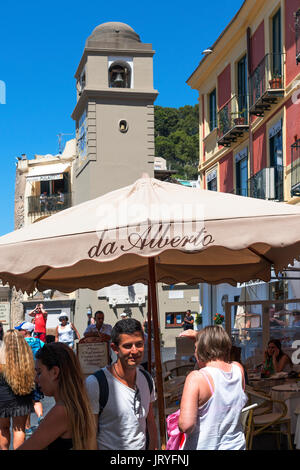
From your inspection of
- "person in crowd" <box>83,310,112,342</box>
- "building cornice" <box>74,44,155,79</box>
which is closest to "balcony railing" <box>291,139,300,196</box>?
"person in crowd" <box>83,310,112,342</box>

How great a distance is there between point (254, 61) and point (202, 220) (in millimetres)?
22052

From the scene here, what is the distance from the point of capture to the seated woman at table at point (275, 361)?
36.4 feet

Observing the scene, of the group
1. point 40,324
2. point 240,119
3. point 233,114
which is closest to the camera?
point 40,324

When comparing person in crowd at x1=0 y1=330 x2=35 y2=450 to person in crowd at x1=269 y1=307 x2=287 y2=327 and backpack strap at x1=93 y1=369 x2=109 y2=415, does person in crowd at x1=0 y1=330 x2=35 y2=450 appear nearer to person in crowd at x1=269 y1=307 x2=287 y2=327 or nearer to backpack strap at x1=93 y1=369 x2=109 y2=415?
backpack strap at x1=93 y1=369 x2=109 y2=415

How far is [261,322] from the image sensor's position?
14453 millimetres

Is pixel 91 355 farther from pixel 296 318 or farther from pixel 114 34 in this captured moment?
pixel 114 34

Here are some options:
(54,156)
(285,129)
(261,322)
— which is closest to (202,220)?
(261,322)

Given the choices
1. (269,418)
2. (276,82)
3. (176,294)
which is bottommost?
(269,418)

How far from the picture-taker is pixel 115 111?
136 ft

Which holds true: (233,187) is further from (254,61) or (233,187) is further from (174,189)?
(174,189)

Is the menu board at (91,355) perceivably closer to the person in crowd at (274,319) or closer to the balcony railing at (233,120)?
the person in crowd at (274,319)

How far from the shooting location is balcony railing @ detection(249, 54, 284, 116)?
23.5 metres

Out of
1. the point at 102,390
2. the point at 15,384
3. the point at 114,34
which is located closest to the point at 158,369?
the point at 102,390

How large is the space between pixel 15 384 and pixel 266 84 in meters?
18.8
